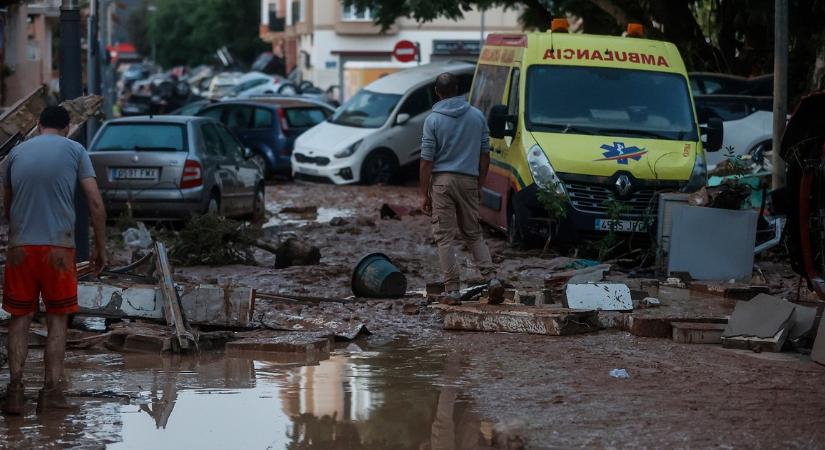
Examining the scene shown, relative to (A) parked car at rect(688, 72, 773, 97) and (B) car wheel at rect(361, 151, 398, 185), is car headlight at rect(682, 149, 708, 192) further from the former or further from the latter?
(B) car wheel at rect(361, 151, 398, 185)

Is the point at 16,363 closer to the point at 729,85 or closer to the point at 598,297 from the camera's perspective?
the point at 598,297

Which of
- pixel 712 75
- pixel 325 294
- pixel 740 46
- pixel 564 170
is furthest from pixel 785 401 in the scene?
pixel 740 46

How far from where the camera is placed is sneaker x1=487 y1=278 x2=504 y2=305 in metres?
10.2

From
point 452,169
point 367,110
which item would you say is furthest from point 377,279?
point 367,110

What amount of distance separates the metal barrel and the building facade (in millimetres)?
21220

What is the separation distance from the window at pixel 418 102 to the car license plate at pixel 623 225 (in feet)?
40.8

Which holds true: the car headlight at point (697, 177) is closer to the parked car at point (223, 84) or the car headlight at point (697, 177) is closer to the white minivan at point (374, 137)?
the white minivan at point (374, 137)

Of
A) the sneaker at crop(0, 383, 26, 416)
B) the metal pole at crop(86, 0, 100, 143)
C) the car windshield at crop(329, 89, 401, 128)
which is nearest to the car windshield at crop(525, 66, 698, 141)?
the sneaker at crop(0, 383, 26, 416)

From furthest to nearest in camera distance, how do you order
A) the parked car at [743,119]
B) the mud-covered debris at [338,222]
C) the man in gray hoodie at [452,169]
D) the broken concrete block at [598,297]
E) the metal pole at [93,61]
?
the metal pole at [93,61] → the parked car at [743,119] → the mud-covered debris at [338,222] → the man in gray hoodie at [452,169] → the broken concrete block at [598,297]

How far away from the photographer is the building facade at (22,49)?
3613 centimetres

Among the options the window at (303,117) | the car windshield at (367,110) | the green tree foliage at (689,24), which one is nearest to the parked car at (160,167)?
the car windshield at (367,110)

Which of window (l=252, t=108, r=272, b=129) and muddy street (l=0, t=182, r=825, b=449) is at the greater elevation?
muddy street (l=0, t=182, r=825, b=449)

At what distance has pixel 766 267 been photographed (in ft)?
46.2

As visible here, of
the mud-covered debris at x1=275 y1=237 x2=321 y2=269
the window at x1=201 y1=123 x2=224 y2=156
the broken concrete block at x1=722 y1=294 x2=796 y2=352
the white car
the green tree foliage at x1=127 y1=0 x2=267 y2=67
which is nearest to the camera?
the broken concrete block at x1=722 y1=294 x2=796 y2=352
